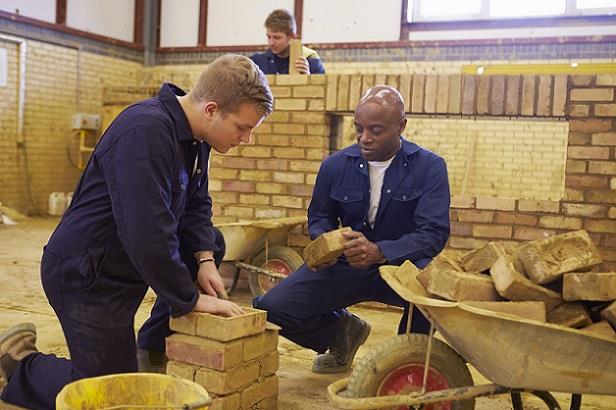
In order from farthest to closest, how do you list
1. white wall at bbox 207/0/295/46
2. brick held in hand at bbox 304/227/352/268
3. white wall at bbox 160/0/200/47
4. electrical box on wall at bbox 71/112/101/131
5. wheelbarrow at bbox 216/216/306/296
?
white wall at bbox 160/0/200/47
white wall at bbox 207/0/295/46
electrical box on wall at bbox 71/112/101/131
wheelbarrow at bbox 216/216/306/296
brick held in hand at bbox 304/227/352/268

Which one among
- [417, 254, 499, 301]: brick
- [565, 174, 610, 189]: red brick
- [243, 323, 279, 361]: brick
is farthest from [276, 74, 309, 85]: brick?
[417, 254, 499, 301]: brick

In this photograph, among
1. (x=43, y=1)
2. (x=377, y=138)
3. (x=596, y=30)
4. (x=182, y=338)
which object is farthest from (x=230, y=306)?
(x=43, y=1)

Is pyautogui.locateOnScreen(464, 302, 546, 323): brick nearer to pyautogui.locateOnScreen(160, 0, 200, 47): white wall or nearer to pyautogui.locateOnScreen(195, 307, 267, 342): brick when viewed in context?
pyautogui.locateOnScreen(195, 307, 267, 342): brick

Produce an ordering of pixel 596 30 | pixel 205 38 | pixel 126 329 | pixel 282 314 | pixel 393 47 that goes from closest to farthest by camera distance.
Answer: pixel 126 329, pixel 282 314, pixel 596 30, pixel 393 47, pixel 205 38

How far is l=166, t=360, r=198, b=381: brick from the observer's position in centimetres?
276

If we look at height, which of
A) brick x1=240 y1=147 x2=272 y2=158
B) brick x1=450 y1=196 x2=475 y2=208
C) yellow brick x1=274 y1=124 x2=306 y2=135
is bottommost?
brick x1=450 y1=196 x2=475 y2=208


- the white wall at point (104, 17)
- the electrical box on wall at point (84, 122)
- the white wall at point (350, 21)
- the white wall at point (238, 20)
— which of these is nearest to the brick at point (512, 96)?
the white wall at point (350, 21)

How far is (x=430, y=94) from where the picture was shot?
5.18 meters

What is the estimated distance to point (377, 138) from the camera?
11.4 feet

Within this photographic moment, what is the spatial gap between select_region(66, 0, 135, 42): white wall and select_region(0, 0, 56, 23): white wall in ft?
1.05

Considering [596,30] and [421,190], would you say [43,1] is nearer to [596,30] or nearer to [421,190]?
[596,30]

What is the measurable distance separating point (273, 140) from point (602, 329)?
359 cm

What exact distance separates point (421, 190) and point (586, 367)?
4.54 ft

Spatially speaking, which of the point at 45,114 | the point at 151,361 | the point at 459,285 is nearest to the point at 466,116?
the point at 459,285
